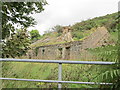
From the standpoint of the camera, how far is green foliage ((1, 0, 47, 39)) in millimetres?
10734

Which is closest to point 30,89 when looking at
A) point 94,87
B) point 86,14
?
point 94,87

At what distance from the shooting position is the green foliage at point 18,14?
10.7 meters

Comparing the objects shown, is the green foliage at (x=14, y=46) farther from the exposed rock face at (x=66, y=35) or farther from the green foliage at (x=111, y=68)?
the green foliage at (x=111, y=68)

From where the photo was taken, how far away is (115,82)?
147 cm

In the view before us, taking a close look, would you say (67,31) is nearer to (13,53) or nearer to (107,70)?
(13,53)

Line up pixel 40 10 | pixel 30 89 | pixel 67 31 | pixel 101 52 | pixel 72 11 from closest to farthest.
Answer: pixel 101 52, pixel 30 89, pixel 40 10, pixel 67 31, pixel 72 11

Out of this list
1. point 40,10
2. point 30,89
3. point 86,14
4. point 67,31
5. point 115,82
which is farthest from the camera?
point 86,14

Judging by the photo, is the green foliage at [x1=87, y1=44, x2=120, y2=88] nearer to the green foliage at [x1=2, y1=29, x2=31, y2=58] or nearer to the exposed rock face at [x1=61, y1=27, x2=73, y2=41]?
the green foliage at [x1=2, y1=29, x2=31, y2=58]

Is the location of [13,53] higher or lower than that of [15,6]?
lower

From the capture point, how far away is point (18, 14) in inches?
453

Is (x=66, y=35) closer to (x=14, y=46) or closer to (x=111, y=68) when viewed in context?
(x=14, y=46)

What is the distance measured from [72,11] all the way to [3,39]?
1028 centimetres

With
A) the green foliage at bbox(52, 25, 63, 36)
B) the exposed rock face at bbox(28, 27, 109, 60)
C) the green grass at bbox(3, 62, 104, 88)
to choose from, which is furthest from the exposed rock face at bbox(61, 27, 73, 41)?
the green grass at bbox(3, 62, 104, 88)

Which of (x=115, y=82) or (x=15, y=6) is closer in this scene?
(x=115, y=82)
